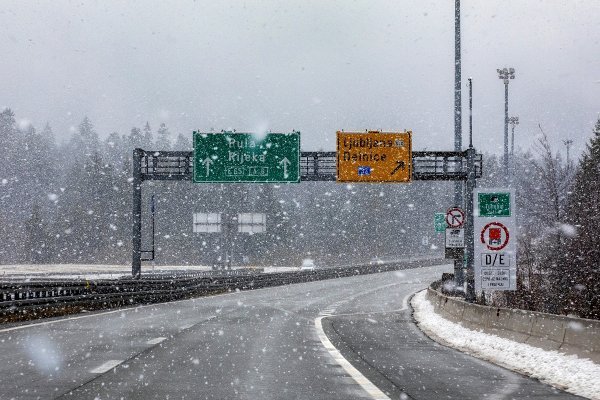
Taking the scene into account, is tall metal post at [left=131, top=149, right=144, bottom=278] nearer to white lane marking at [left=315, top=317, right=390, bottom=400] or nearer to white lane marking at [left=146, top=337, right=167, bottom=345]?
white lane marking at [left=146, top=337, right=167, bottom=345]

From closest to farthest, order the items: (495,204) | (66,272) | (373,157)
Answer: (495,204)
(373,157)
(66,272)

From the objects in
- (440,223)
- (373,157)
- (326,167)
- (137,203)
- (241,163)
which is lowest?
(440,223)

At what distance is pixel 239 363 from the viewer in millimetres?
12258

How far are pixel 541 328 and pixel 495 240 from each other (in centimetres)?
425

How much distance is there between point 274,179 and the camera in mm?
35969

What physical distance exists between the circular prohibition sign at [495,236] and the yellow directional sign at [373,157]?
18161 mm

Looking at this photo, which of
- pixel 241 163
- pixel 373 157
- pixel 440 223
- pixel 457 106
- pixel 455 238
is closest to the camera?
pixel 455 238

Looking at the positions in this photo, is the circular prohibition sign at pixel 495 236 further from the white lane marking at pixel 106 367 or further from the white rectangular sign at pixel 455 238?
the white rectangular sign at pixel 455 238

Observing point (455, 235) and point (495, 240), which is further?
point (455, 235)

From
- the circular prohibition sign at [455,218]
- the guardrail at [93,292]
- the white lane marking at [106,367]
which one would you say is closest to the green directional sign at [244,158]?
the guardrail at [93,292]

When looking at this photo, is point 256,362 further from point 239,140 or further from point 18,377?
point 239,140

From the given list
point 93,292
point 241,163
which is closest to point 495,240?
point 93,292

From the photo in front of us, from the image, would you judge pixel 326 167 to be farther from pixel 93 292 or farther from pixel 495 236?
pixel 495 236

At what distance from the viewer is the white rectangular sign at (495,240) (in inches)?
628
